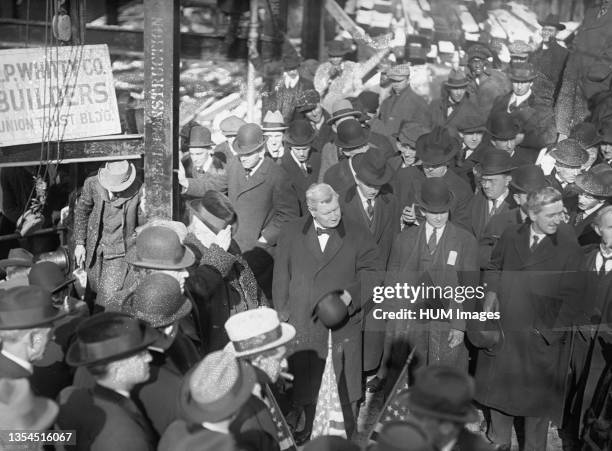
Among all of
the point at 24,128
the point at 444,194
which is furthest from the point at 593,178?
the point at 24,128

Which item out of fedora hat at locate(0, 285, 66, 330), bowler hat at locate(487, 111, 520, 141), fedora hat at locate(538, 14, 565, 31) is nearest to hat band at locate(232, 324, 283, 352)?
fedora hat at locate(0, 285, 66, 330)

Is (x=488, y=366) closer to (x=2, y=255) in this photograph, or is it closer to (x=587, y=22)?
(x=2, y=255)

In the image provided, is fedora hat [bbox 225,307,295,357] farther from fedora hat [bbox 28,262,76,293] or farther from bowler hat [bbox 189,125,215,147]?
bowler hat [bbox 189,125,215,147]

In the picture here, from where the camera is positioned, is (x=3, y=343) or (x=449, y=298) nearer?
(x=3, y=343)

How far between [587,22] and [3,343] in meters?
12.0

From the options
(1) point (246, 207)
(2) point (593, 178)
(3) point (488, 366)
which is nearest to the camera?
(3) point (488, 366)

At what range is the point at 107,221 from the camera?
7.85m

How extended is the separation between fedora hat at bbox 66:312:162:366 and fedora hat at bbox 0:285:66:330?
0.26 metres

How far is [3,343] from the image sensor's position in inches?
174

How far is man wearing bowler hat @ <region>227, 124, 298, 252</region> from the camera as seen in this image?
8203mm

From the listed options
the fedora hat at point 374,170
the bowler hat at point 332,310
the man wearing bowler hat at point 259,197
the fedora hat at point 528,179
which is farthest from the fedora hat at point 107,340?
the fedora hat at point 528,179

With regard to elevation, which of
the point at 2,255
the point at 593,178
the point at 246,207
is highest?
the point at 593,178

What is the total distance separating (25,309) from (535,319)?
3.83 m

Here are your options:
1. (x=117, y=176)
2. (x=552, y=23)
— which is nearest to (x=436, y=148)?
(x=117, y=176)
